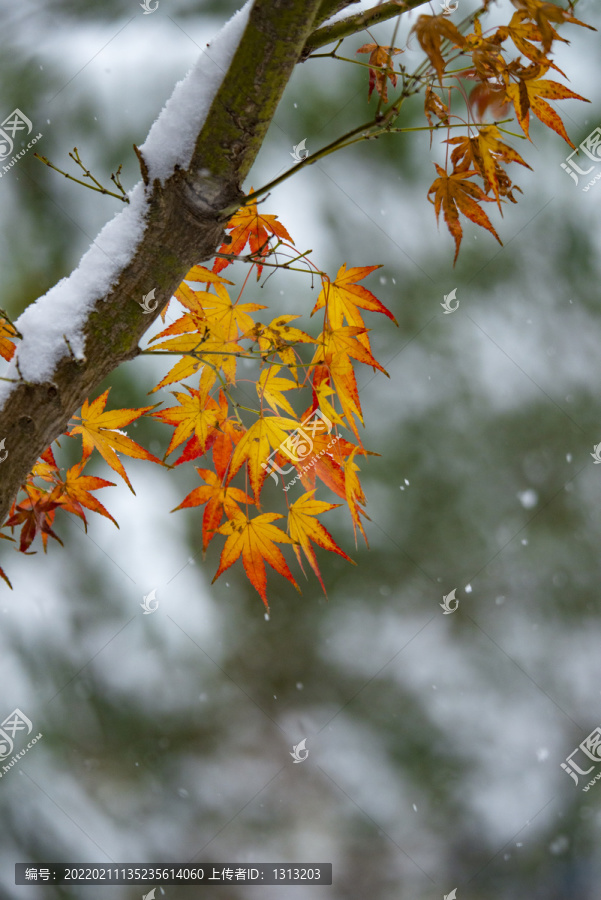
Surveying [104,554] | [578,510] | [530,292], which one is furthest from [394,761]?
[530,292]

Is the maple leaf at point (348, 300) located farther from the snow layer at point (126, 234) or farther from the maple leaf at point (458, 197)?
the snow layer at point (126, 234)

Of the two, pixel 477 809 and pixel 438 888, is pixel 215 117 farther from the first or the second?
pixel 438 888

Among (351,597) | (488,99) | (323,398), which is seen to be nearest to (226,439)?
(323,398)

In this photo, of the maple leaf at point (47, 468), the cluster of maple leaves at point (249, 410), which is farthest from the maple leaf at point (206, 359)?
the maple leaf at point (47, 468)

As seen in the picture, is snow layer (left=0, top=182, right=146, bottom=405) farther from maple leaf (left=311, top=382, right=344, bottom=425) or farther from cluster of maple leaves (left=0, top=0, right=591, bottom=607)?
maple leaf (left=311, top=382, right=344, bottom=425)

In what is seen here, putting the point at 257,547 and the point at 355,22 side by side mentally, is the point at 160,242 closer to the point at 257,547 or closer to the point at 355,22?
the point at 355,22

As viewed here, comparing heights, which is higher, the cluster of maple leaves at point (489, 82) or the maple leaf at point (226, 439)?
the cluster of maple leaves at point (489, 82)
